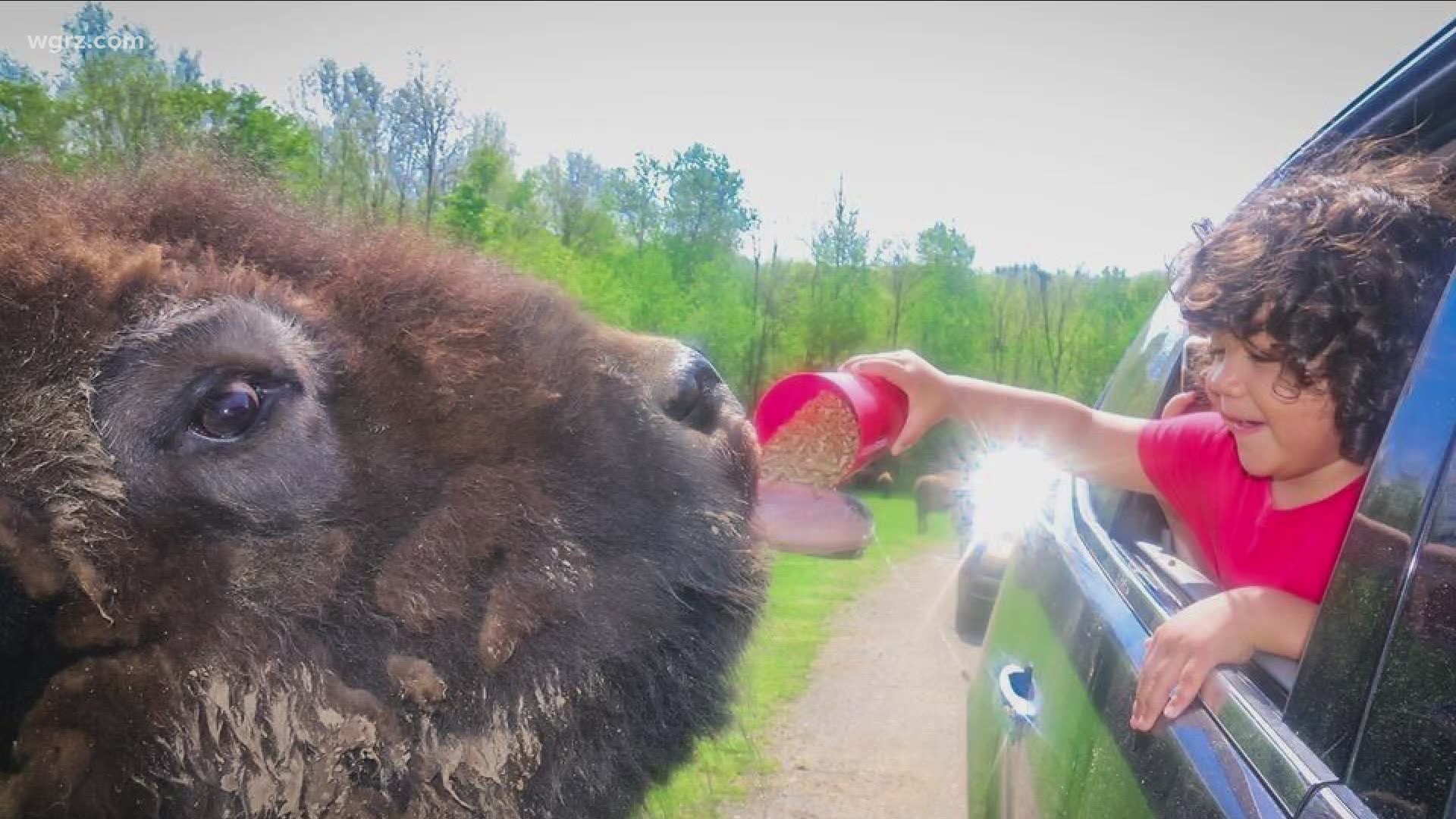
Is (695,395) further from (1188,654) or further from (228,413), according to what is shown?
(1188,654)

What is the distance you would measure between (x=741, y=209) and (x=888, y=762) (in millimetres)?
11540

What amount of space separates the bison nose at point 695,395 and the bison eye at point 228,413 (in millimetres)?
772

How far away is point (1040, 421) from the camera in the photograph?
265cm

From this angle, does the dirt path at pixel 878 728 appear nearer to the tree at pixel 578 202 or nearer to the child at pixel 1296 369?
the child at pixel 1296 369

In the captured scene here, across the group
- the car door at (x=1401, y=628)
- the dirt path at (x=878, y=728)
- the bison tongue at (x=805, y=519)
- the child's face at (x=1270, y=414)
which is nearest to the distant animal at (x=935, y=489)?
the dirt path at (x=878, y=728)

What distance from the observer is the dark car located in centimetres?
116

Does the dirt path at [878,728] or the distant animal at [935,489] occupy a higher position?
the distant animal at [935,489]

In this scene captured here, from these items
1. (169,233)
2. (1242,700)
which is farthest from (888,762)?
(169,233)

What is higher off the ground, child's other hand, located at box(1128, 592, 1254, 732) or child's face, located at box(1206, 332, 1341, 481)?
child's face, located at box(1206, 332, 1341, 481)

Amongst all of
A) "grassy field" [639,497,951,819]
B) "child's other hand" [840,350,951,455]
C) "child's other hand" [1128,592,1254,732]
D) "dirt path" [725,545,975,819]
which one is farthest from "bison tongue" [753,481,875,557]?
"dirt path" [725,545,975,819]

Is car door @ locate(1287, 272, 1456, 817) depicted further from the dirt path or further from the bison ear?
the dirt path

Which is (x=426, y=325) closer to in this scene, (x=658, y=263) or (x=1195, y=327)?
(x=1195, y=327)

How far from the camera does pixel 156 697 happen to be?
1619 millimetres

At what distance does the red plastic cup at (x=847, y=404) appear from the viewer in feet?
7.08
